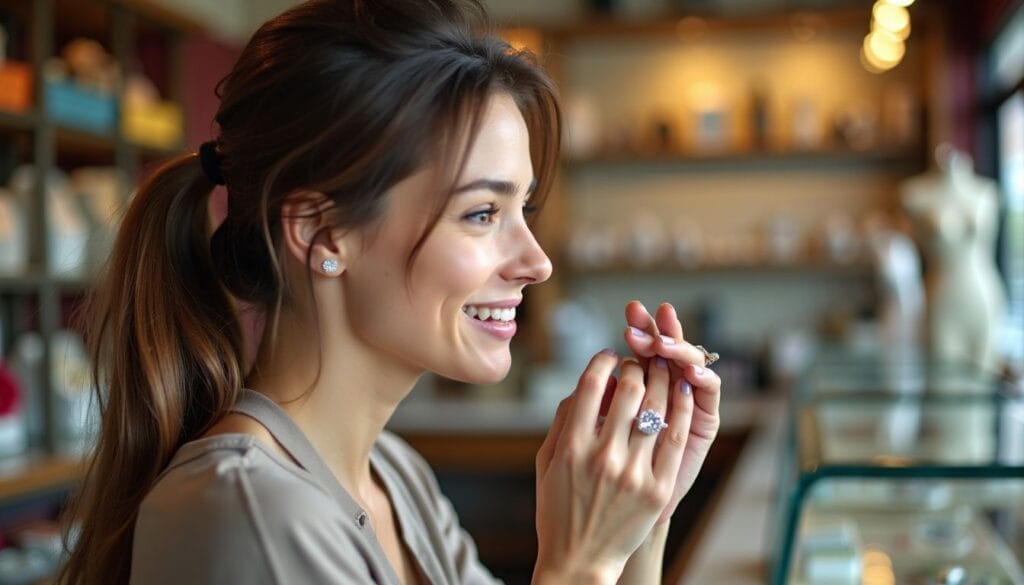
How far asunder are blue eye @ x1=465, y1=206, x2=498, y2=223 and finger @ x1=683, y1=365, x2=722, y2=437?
249 mm

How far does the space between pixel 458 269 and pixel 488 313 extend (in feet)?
0.22

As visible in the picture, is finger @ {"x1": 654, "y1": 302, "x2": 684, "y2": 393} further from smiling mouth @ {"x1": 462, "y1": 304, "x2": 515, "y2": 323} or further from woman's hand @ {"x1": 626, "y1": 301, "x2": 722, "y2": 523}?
smiling mouth @ {"x1": 462, "y1": 304, "x2": 515, "y2": 323}

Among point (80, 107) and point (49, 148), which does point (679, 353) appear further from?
point (80, 107)

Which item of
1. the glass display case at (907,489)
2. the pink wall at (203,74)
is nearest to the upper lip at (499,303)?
the glass display case at (907,489)

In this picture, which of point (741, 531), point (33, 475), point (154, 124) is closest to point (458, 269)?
point (741, 531)

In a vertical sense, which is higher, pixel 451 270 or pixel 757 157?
pixel 757 157

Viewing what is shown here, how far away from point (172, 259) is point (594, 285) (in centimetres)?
446

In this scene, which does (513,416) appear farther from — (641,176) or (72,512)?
(72,512)

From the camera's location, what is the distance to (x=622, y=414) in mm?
984

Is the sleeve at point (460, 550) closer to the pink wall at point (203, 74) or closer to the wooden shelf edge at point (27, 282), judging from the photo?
the wooden shelf edge at point (27, 282)

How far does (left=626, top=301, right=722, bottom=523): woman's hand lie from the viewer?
3.38 ft

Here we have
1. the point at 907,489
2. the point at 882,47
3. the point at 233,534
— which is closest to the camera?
the point at 233,534

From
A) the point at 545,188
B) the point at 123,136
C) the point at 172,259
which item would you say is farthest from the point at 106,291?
the point at 123,136

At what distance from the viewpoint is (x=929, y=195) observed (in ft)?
8.55
